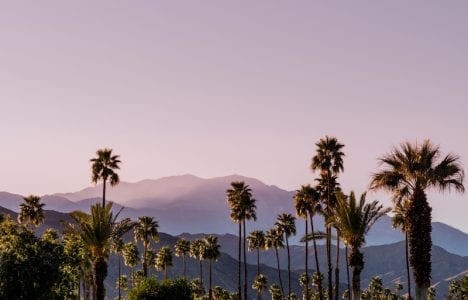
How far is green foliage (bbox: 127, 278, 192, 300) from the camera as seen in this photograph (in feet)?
178

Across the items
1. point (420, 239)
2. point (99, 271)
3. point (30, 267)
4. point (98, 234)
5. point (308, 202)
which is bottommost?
point (99, 271)

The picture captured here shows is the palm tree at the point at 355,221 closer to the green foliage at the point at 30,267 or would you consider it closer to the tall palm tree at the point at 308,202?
the green foliage at the point at 30,267

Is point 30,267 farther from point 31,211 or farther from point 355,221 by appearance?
point 31,211

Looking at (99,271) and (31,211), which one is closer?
(99,271)

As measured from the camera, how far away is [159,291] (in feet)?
178

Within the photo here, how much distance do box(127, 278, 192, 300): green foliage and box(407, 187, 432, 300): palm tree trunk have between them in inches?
1184

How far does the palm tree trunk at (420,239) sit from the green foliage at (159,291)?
30075mm

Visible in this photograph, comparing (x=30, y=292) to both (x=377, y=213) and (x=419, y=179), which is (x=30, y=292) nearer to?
(x=377, y=213)

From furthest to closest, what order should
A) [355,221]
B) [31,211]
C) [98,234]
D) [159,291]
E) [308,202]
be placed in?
[31,211] < [308,202] < [159,291] < [98,234] < [355,221]

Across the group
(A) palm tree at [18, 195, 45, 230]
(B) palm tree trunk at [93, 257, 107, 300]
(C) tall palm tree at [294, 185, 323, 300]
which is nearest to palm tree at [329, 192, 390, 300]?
(B) palm tree trunk at [93, 257, 107, 300]

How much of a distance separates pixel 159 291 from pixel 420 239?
101 ft

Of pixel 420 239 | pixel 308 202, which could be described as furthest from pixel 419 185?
pixel 308 202

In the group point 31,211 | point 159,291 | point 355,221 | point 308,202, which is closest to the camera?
point 355,221

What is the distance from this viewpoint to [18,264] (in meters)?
41.9
